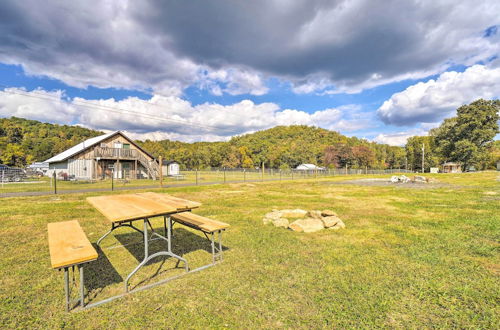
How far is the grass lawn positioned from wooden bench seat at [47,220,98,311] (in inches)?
16.7

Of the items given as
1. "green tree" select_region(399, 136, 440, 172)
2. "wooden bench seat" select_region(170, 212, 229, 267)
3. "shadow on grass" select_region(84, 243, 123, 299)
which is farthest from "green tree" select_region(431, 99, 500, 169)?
"shadow on grass" select_region(84, 243, 123, 299)

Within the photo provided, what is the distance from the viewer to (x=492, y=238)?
16.9 feet

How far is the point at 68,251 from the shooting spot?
2873 mm

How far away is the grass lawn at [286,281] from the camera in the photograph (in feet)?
8.48

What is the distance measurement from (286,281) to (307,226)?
2821 mm

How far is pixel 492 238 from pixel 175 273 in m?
6.68

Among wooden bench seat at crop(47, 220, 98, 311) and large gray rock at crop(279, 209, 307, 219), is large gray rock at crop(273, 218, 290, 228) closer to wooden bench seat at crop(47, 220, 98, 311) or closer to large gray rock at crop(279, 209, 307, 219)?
large gray rock at crop(279, 209, 307, 219)

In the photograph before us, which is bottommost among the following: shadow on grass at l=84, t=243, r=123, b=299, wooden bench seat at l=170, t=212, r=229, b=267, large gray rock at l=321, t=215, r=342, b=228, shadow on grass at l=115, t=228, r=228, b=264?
shadow on grass at l=115, t=228, r=228, b=264

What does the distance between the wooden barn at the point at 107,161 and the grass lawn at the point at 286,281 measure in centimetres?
2546

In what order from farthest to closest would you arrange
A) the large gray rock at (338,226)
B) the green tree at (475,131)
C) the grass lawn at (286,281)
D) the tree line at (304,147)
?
the tree line at (304,147)
the green tree at (475,131)
the large gray rock at (338,226)
the grass lawn at (286,281)

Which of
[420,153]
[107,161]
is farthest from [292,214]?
[420,153]

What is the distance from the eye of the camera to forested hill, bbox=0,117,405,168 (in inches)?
2406

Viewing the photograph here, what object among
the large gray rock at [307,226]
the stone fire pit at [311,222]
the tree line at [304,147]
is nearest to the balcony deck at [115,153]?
the tree line at [304,147]

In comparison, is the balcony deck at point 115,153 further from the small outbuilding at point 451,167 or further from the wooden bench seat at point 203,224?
the small outbuilding at point 451,167
